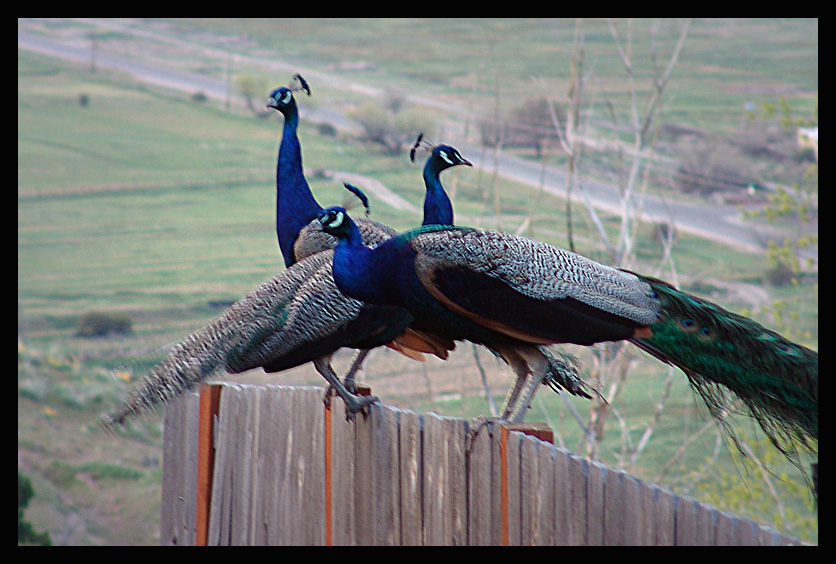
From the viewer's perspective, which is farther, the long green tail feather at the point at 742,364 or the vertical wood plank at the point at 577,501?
the long green tail feather at the point at 742,364

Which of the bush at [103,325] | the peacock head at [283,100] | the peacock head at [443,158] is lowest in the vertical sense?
the bush at [103,325]

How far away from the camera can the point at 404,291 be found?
2781 mm

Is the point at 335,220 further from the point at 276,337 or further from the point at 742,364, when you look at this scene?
the point at 742,364

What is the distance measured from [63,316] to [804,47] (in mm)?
9701

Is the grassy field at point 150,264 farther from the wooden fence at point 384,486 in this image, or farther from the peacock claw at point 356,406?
the peacock claw at point 356,406

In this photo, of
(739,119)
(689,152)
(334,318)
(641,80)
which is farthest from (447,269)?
(641,80)

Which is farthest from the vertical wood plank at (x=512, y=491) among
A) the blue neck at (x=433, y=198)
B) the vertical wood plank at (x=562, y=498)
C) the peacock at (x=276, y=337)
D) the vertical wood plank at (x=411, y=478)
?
the blue neck at (x=433, y=198)

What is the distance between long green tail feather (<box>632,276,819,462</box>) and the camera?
2.63m

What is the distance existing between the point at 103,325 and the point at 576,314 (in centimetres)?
818

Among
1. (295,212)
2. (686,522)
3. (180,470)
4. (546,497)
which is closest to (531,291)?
(546,497)

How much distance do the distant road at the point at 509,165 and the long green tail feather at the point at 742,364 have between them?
4729 millimetres

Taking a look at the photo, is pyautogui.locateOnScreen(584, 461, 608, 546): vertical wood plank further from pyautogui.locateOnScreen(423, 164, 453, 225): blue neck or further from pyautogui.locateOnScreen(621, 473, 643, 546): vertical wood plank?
pyautogui.locateOnScreen(423, 164, 453, 225): blue neck

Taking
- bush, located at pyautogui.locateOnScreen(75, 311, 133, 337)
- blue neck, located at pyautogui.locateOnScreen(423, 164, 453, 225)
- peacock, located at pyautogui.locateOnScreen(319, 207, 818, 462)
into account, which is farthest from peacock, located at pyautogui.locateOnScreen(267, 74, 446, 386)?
bush, located at pyautogui.locateOnScreen(75, 311, 133, 337)

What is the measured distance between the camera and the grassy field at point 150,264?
8.67 m
